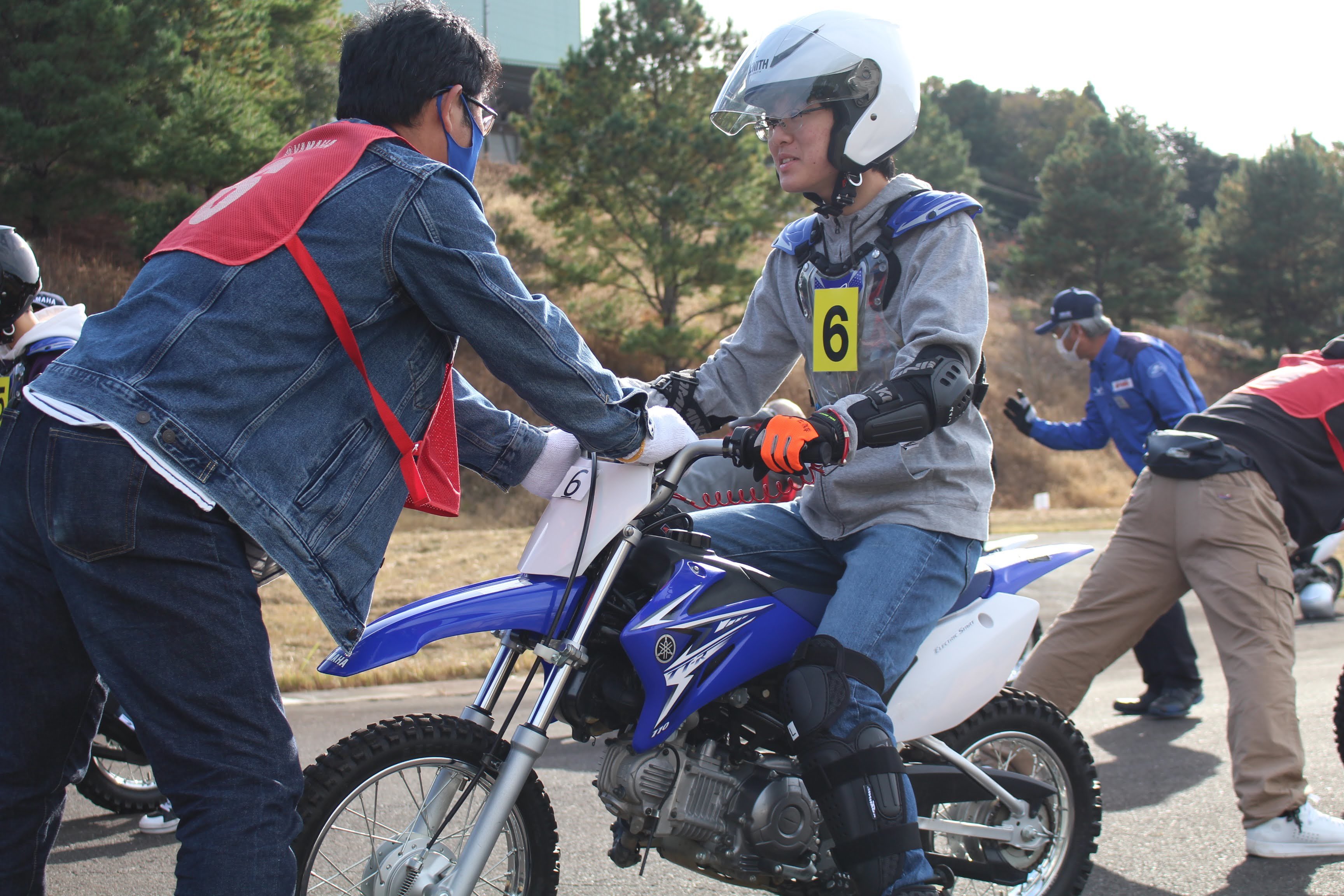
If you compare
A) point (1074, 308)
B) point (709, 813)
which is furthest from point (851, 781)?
point (1074, 308)

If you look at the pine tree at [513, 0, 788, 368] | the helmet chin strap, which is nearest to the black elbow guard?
the helmet chin strap

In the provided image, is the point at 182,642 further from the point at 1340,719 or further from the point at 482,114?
the point at 1340,719

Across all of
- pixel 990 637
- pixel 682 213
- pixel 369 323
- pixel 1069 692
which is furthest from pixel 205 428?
pixel 682 213

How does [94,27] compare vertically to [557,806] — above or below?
above

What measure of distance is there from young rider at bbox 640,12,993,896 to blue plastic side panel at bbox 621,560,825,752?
0.42ft

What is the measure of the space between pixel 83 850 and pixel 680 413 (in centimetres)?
246

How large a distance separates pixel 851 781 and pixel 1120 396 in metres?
4.95

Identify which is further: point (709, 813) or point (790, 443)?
point (709, 813)

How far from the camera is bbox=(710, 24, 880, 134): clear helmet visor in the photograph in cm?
309

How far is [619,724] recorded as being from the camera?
108 inches

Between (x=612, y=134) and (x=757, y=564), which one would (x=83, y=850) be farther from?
(x=612, y=134)

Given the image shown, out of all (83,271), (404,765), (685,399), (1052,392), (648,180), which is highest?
(648,180)

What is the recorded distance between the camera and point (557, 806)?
173 inches

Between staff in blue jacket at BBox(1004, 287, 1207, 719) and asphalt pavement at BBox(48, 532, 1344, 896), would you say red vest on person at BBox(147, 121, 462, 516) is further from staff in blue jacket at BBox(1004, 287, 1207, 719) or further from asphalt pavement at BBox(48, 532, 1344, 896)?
staff in blue jacket at BBox(1004, 287, 1207, 719)
